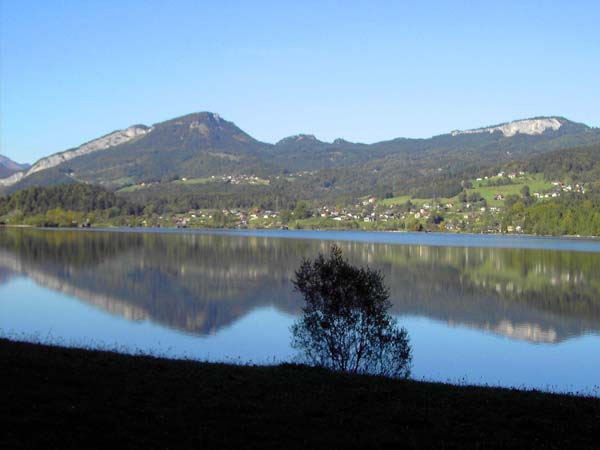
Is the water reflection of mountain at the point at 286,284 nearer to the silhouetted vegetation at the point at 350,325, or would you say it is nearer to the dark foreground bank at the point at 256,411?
the silhouetted vegetation at the point at 350,325

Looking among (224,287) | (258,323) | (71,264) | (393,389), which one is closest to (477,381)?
(393,389)

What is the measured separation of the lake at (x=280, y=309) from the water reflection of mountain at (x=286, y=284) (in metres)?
0.14

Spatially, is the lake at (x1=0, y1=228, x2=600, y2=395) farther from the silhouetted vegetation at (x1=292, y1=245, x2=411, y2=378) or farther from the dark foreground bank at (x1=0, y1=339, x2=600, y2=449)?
the dark foreground bank at (x1=0, y1=339, x2=600, y2=449)

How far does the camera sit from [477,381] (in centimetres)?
2600

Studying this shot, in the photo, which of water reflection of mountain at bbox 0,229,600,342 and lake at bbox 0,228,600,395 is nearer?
lake at bbox 0,228,600,395

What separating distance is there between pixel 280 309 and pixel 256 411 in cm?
3447

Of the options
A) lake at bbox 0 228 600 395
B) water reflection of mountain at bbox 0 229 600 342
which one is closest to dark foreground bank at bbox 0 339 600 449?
lake at bbox 0 228 600 395

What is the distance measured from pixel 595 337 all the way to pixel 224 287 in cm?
3178

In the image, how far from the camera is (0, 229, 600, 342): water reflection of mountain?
4331 centimetres

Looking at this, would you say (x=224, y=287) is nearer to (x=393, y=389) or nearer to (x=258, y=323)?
(x=258, y=323)

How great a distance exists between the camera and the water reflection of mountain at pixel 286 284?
43312 mm

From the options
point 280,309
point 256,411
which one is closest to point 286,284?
point 280,309

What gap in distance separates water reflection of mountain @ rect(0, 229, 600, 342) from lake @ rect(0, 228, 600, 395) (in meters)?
0.14

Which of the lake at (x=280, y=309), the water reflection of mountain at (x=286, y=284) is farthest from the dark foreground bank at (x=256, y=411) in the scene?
the water reflection of mountain at (x=286, y=284)
